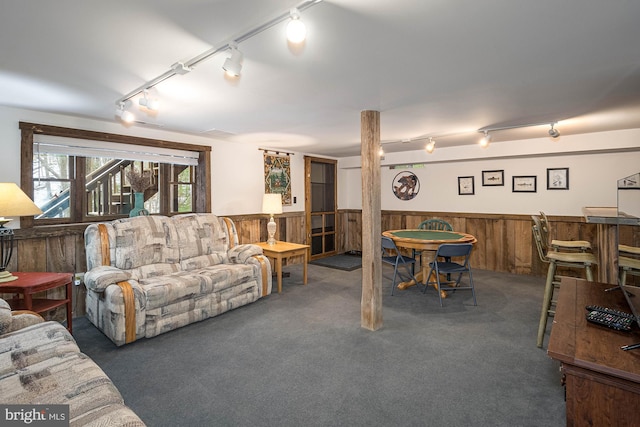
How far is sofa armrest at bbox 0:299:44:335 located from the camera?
1907mm

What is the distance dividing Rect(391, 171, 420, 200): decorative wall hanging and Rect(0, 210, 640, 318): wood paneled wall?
14.2 inches

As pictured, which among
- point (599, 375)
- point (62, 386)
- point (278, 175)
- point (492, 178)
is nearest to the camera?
point (599, 375)

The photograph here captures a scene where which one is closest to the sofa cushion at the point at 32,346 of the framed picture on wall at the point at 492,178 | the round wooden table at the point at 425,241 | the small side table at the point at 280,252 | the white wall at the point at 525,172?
the small side table at the point at 280,252

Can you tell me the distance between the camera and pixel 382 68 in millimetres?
2186

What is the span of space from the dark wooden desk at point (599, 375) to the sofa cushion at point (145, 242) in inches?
141

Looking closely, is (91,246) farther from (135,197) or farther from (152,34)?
(152,34)

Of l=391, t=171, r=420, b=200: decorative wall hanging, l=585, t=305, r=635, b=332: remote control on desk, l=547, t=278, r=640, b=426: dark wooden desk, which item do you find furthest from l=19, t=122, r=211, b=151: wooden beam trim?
l=585, t=305, r=635, b=332: remote control on desk

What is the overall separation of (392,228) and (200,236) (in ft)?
12.9

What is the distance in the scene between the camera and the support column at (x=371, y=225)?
9.77 feet

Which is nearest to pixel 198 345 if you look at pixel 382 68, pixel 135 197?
pixel 135 197

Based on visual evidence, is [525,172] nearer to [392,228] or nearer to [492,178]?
[492,178]

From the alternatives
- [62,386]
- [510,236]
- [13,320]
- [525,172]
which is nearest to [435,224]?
[510,236]

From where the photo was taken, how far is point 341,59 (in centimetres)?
202

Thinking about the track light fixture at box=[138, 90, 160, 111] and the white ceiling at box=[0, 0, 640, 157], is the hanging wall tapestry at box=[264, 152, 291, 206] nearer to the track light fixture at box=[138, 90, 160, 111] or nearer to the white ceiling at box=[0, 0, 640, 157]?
the white ceiling at box=[0, 0, 640, 157]
